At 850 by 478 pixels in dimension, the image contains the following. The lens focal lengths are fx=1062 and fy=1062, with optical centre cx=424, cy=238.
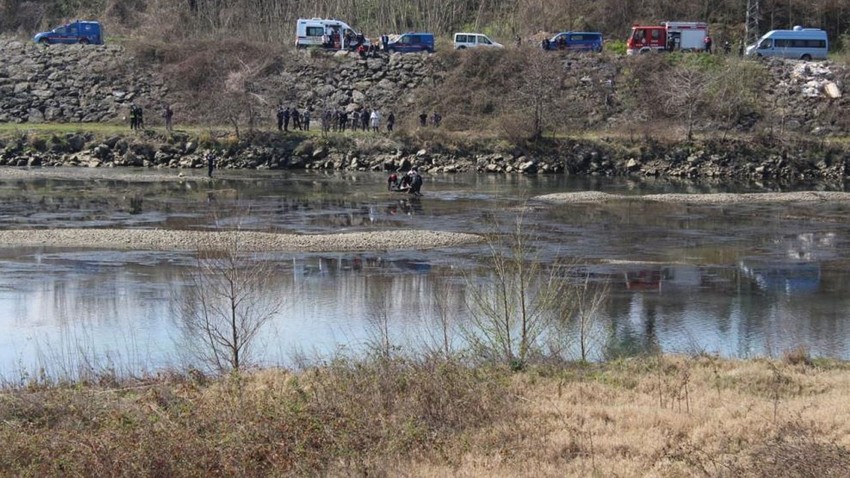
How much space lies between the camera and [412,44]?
7338 centimetres

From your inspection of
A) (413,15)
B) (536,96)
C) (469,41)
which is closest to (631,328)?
(536,96)

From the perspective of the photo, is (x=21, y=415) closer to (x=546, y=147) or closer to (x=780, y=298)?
(x=780, y=298)

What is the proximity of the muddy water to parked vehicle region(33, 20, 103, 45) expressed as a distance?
22.6 meters

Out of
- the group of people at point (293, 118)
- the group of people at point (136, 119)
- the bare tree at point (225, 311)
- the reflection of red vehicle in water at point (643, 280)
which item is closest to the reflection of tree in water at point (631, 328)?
the reflection of red vehicle in water at point (643, 280)

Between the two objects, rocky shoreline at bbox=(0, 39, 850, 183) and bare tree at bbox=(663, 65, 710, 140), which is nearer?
rocky shoreline at bbox=(0, 39, 850, 183)

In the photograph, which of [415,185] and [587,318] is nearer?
[587,318]

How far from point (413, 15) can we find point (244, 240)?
50.6m

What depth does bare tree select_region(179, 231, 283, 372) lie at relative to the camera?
2112cm

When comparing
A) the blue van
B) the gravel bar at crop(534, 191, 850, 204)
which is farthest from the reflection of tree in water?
the blue van

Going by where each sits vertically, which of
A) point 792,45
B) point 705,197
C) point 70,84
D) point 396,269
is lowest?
point 396,269

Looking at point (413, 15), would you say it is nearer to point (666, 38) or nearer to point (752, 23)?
point (666, 38)

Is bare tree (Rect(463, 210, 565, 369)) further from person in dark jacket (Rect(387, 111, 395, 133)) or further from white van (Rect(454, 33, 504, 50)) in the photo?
white van (Rect(454, 33, 504, 50))

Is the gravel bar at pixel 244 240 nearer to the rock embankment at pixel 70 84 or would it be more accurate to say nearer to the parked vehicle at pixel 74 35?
the rock embankment at pixel 70 84

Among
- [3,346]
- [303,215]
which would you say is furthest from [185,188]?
[3,346]
